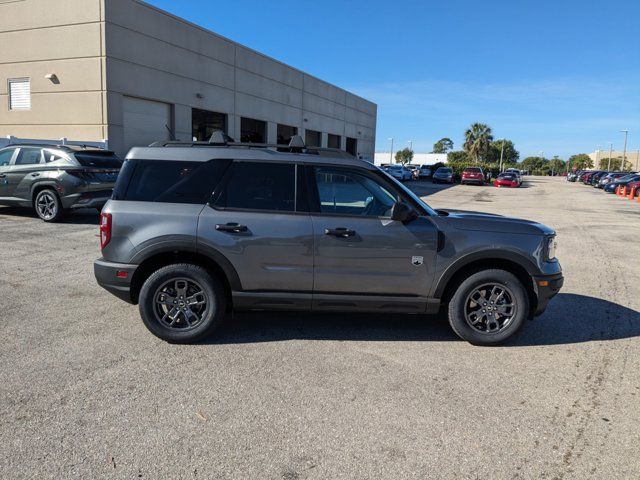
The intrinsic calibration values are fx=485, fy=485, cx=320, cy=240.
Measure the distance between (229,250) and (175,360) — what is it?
108 cm

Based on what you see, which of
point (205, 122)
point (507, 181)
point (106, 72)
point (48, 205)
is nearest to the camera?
point (48, 205)

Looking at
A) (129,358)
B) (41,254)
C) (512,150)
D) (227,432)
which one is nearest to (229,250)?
(129,358)

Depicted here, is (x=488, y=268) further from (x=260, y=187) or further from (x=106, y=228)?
(x=106, y=228)

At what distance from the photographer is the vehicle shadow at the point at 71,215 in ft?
38.5

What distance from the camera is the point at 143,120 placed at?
19.7 meters

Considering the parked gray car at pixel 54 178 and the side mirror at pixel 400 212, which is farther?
the parked gray car at pixel 54 178

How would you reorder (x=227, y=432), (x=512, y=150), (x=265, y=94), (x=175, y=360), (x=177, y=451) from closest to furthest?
(x=177, y=451) < (x=227, y=432) < (x=175, y=360) < (x=265, y=94) < (x=512, y=150)

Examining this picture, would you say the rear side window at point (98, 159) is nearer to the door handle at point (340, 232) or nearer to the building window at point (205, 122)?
the door handle at point (340, 232)

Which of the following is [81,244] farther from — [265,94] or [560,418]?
[265,94]

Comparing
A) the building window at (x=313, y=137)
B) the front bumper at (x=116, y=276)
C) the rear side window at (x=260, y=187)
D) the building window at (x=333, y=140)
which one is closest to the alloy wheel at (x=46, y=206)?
the front bumper at (x=116, y=276)

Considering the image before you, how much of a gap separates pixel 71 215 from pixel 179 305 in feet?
32.1

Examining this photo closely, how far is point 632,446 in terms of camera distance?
3080mm


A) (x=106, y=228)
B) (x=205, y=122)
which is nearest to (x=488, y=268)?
(x=106, y=228)

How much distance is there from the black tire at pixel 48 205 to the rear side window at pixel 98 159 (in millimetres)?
989
